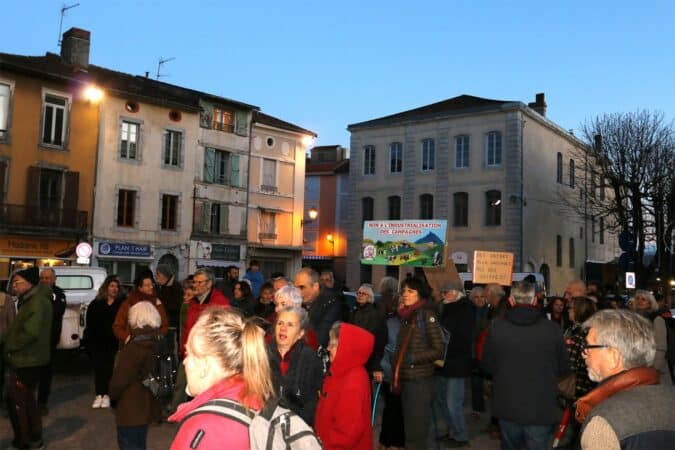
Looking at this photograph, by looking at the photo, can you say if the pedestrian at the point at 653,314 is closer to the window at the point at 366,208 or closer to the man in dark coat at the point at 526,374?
the man in dark coat at the point at 526,374

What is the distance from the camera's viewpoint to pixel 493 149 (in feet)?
119

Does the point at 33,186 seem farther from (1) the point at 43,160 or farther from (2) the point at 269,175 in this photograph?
(2) the point at 269,175

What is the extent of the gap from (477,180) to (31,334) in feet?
104

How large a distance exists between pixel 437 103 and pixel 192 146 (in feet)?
48.9

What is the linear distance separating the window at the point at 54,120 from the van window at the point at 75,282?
1682 centimetres

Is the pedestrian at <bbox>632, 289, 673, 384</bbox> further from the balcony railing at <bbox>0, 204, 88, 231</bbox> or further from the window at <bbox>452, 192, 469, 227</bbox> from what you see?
the window at <bbox>452, 192, 469, 227</bbox>

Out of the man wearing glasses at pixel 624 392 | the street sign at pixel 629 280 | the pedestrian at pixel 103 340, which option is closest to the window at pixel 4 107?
the pedestrian at pixel 103 340

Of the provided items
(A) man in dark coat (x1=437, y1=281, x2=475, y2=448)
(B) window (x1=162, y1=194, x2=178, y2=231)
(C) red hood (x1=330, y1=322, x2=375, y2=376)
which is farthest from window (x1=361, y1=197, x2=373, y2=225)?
(C) red hood (x1=330, y1=322, x2=375, y2=376)

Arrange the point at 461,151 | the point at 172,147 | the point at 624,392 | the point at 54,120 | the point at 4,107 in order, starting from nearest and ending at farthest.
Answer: the point at 624,392 → the point at 4,107 → the point at 54,120 → the point at 172,147 → the point at 461,151

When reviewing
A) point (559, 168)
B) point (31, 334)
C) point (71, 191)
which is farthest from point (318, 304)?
point (559, 168)

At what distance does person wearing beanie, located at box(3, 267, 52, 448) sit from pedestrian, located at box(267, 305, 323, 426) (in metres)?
3.61

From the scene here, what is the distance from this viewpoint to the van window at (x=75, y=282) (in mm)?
14211

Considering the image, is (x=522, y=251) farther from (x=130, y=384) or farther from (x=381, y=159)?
(x=130, y=384)

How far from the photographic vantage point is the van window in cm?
1421
